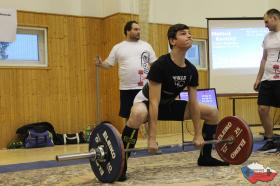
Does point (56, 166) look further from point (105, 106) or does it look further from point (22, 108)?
point (105, 106)

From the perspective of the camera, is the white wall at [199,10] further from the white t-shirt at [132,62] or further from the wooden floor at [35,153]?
the white t-shirt at [132,62]

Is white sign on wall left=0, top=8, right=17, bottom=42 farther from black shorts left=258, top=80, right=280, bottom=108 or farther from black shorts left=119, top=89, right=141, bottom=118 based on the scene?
black shorts left=258, top=80, right=280, bottom=108

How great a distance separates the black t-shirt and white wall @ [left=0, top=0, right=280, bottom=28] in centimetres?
342

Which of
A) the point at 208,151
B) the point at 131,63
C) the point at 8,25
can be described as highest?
the point at 8,25

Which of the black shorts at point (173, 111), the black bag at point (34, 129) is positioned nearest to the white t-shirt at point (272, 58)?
the black shorts at point (173, 111)

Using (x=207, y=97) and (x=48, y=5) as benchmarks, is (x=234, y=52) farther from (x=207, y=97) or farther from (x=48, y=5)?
(x=48, y=5)

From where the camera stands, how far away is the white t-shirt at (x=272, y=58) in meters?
3.89

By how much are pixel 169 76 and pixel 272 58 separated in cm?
148

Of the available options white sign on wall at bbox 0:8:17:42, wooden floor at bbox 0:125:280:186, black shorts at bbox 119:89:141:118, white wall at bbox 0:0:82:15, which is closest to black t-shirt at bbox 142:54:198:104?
wooden floor at bbox 0:125:280:186

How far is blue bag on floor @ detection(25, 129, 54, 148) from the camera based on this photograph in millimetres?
5402

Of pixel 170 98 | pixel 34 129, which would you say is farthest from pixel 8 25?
pixel 170 98

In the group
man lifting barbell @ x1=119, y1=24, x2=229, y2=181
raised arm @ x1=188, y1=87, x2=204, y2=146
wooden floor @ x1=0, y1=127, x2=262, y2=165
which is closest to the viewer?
man lifting barbell @ x1=119, y1=24, x2=229, y2=181

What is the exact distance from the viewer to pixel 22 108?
18.9 ft

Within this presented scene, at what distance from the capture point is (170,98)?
3.03 meters
